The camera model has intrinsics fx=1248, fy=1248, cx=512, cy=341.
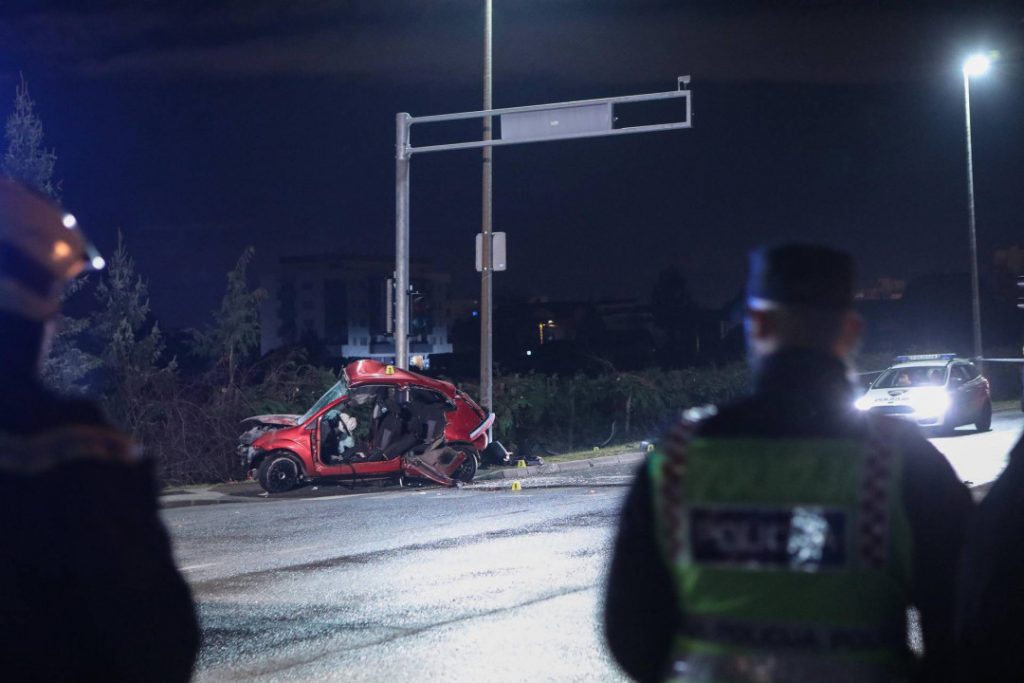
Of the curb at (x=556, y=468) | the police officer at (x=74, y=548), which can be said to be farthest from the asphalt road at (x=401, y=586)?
the police officer at (x=74, y=548)

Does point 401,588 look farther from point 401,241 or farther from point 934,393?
point 934,393

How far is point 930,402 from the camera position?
84.4 feet

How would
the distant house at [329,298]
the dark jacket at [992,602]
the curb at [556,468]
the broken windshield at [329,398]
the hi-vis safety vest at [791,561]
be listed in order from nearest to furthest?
the hi-vis safety vest at [791,561]
the dark jacket at [992,602]
the broken windshield at [329,398]
the curb at [556,468]
the distant house at [329,298]

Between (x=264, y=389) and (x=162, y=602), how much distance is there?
1912 centimetres

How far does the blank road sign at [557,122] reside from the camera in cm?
1947

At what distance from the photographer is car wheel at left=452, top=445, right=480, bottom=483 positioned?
744 inches

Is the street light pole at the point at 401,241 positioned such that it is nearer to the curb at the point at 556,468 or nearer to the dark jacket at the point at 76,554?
the curb at the point at 556,468

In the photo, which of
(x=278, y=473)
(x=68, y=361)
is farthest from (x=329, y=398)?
(x=68, y=361)

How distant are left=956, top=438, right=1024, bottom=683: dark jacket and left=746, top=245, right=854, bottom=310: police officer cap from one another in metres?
0.55

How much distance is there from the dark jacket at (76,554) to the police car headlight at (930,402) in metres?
25.0

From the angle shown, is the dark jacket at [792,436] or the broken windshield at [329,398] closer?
the dark jacket at [792,436]

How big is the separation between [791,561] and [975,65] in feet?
117

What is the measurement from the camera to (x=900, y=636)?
2377 mm

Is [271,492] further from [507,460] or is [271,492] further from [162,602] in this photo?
[162,602]
